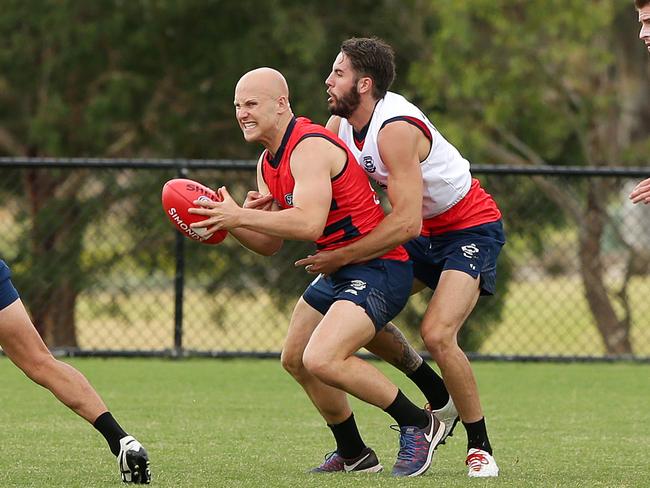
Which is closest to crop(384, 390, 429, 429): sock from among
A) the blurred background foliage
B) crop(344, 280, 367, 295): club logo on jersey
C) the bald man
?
the bald man

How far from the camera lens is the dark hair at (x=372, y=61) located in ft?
17.4

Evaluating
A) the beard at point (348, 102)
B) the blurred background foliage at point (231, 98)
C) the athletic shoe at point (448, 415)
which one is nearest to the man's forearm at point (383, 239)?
the beard at point (348, 102)

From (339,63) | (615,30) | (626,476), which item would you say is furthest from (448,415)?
(615,30)

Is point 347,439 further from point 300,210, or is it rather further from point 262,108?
point 262,108

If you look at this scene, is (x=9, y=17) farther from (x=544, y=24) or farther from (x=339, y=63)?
(x=339, y=63)

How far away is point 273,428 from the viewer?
22.4ft

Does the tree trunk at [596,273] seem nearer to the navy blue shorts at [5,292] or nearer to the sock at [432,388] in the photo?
the sock at [432,388]

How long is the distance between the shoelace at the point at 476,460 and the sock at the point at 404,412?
23 centimetres

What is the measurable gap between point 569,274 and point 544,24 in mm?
2774

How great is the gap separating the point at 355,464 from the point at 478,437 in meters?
0.52

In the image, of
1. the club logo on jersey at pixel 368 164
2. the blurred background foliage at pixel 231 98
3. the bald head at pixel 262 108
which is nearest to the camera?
the bald head at pixel 262 108

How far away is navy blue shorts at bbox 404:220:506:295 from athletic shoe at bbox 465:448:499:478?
715mm

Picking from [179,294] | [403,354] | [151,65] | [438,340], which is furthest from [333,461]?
[151,65]

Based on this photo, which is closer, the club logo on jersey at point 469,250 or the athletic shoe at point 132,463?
the athletic shoe at point 132,463
